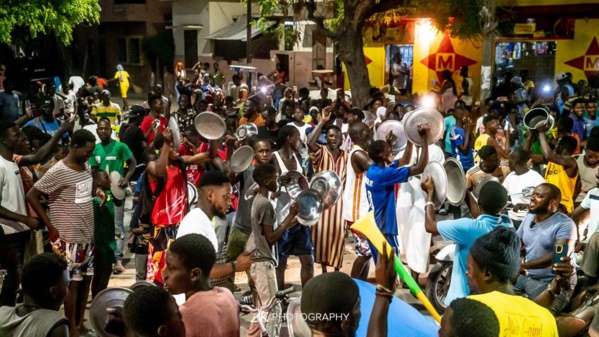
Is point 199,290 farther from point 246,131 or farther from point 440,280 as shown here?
point 246,131

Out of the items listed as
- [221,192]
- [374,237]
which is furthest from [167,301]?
[221,192]

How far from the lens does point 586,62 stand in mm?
20547

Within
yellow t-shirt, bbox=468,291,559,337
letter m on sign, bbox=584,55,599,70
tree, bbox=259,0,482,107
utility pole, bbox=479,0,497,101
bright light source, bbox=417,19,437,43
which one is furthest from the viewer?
bright light source, bbox=417,19,437,43

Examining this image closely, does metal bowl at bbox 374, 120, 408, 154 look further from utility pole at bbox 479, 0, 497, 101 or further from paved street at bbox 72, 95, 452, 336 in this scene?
utility pole at bbox 479, 0, 497, 101

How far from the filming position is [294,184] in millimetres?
7582

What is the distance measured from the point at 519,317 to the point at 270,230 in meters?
3.11

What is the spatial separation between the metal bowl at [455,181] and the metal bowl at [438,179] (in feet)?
0.89

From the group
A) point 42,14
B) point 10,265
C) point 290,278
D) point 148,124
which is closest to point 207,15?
point 42,14

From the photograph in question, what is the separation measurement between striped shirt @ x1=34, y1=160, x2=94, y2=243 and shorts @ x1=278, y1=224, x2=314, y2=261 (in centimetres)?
189

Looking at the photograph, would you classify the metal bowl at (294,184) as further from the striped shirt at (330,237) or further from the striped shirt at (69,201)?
the striped shirt at (69,201)

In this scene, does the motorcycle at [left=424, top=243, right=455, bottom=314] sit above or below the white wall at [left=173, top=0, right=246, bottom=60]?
below

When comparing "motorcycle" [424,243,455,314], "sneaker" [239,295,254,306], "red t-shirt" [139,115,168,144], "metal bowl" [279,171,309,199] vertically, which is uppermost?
"red t-shirt" [139,115,168,144]

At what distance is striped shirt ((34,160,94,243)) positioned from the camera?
21.6 feet

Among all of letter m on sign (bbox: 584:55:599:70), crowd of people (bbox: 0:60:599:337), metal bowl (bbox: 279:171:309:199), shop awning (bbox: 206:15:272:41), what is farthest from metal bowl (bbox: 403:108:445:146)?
shop awning (bbox: 206:15:272:41)
